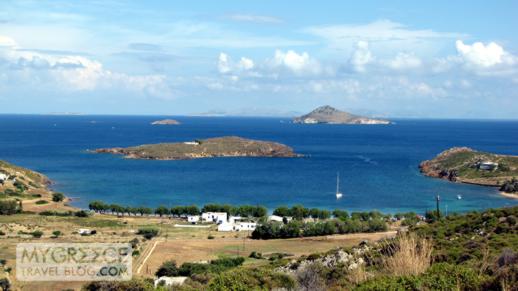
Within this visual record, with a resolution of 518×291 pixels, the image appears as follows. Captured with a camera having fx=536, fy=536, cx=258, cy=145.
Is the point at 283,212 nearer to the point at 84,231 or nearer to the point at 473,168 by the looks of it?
the point at 84,231

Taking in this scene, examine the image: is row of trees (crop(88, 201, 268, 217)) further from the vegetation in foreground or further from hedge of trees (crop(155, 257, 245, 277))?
the vegetation in foreground

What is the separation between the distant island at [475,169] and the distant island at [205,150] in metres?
35.9

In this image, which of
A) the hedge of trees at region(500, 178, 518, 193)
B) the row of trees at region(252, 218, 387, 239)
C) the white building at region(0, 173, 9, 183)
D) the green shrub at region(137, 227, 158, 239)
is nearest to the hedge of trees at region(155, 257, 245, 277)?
the green shrub at region(137, 227, 158, 239)

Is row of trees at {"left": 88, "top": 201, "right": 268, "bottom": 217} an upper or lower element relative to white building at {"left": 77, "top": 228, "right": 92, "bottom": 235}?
lower

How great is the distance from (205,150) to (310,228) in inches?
3374

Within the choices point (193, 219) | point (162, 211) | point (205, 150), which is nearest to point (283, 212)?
point (193, 219)

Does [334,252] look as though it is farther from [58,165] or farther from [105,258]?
[58,165]

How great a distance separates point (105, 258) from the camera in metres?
27.9

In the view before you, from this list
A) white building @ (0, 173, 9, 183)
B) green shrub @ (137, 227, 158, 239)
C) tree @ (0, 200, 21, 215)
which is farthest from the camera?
white building @ (0, 173, 9, 183)

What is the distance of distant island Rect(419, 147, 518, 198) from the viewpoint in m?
83.2

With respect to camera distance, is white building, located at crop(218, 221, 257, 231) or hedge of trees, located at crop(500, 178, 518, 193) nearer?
white building, located at crop(218, 221, 257, 231)

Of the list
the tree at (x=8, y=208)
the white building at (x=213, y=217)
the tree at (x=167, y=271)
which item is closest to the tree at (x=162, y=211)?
the white building at (x=213, y=217)

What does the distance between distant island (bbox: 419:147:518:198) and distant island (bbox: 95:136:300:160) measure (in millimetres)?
35948

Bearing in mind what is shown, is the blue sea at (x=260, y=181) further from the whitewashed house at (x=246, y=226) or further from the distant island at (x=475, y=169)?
the whitewashed house at (x=246, y=226)
